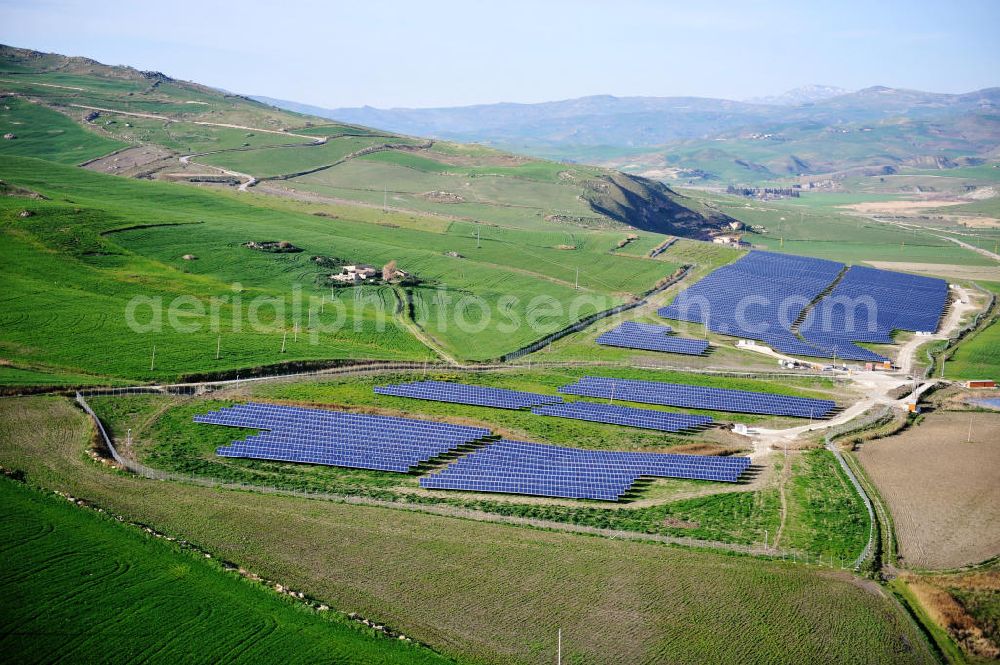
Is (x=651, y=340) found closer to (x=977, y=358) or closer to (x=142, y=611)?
(x=977, y=358)

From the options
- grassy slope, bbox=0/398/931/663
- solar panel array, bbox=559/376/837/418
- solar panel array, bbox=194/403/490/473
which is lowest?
grassy slope, bbox=0/398/931/663

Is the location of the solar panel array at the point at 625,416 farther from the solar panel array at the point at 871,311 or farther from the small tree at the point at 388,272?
the small tree at the point at 388,272

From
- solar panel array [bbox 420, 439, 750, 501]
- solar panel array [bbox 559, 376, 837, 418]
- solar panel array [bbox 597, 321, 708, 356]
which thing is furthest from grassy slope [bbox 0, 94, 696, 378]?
solar panel array [bbox 420, 439, 750, 501]

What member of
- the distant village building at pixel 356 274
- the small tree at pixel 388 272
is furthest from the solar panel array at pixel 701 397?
the distant village building at pixel 356 274

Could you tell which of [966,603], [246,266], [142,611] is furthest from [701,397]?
[246,266]

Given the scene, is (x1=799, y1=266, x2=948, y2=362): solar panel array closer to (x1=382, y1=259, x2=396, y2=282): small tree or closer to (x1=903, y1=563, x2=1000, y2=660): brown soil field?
(x1=382, y1=259, x2=396, y2=282): small tree
